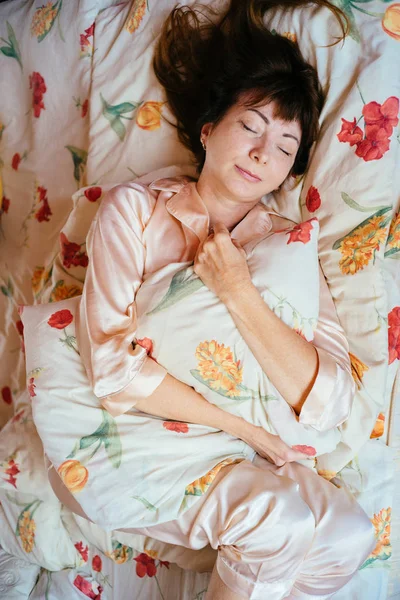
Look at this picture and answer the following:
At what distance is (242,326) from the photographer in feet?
3.76

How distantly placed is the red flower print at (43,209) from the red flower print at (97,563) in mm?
901

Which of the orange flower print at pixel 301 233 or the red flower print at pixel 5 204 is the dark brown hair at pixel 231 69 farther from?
the red flower print at pixel 5 204

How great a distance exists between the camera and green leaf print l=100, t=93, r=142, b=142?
A: 1.56 meters

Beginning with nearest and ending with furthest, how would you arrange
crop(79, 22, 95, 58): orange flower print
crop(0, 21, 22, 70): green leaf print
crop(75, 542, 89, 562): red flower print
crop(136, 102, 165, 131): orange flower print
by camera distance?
crop(75, 542, 89, 562): red flower print < crop(136, 102, 165, 131): orange flower print < crop(79, 22, 95, 58): orange flower print < crop(0, 21, 22, 70): green leaf print

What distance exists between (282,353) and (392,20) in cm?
78

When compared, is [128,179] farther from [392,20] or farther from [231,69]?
[392,20]

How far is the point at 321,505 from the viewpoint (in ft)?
3.92

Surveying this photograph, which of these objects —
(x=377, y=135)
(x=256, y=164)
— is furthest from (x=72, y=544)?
(x=377, y=135)

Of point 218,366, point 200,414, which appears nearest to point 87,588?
point 200,414

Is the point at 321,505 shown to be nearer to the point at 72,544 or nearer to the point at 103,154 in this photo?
the point at 72,544

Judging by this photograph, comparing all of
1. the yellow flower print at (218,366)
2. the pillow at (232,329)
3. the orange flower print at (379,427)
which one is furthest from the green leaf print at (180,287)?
the orange flower print at (379,427)

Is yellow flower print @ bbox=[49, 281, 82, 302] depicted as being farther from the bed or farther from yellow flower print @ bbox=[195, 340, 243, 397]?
yellow flower print @ bbox=[195, 340, 243, 397]

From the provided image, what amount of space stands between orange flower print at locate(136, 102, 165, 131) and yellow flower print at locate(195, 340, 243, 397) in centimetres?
67

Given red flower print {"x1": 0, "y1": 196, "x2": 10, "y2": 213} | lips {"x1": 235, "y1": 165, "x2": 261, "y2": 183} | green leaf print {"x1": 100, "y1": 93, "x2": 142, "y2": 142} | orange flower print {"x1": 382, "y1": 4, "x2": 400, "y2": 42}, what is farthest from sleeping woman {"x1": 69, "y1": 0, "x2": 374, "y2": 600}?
red flower print {"x1": 0, "y1": 196, "x2": 10, "y2": 213}
